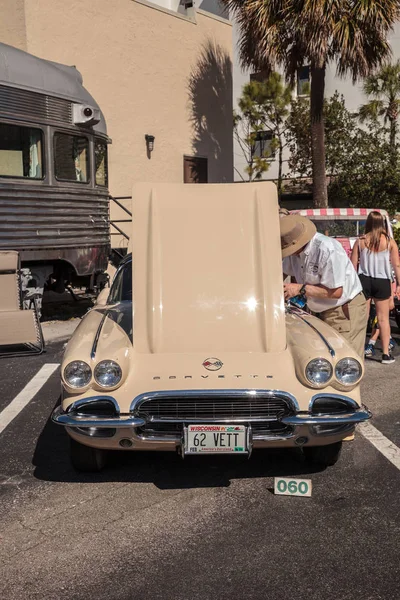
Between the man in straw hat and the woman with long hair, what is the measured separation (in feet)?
6.95

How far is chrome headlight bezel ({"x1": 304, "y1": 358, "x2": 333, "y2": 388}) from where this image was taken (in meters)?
3.83

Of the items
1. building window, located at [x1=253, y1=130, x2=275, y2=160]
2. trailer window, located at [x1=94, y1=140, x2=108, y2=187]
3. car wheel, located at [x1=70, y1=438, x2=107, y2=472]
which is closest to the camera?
car wheel, located at [x1=70, y1=438, x2=107, y2=472]

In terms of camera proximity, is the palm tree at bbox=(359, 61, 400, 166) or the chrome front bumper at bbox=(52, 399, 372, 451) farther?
the palm tree at bbox=(359, 61, 400, 166)

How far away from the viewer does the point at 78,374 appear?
3842 mm

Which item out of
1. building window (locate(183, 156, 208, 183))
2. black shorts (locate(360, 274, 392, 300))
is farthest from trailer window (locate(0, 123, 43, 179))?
building window (locate(183, 156, 208, 183))

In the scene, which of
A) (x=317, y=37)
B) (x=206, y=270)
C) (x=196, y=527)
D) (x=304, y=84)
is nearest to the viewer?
(x=196, y=527)

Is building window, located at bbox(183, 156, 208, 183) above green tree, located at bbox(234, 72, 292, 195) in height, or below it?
below

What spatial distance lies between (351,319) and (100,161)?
724 centimetres

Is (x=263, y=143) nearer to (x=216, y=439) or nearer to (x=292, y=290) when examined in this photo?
(x=292, y=290)

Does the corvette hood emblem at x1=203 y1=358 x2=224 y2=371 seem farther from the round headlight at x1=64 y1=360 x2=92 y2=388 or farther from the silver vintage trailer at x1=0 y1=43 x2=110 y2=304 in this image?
the silver vintage trailer at x1=0 y1=43 x2=110 y2=304

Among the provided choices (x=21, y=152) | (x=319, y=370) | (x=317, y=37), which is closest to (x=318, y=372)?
(x=319, y=370)

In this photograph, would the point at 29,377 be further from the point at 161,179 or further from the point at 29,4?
the point at 161,179

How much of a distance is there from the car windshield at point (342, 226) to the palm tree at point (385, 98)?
16.7 m

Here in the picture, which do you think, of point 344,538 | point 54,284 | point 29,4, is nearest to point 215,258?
point 344,538
